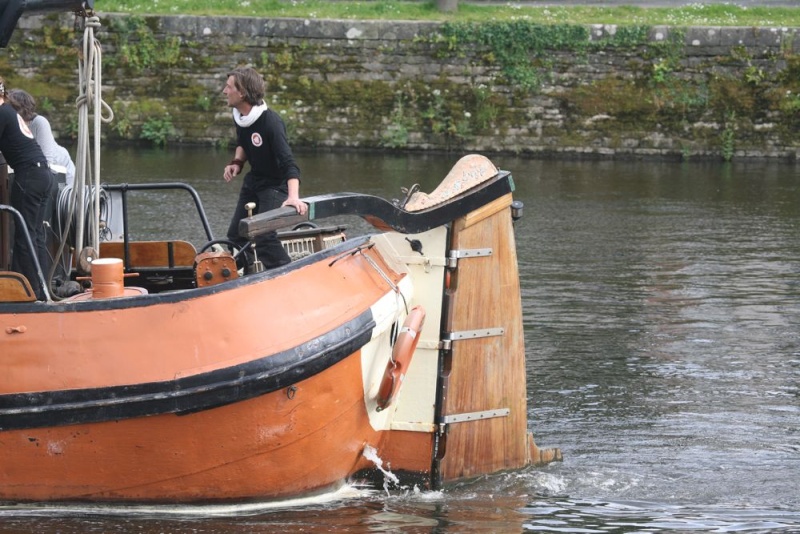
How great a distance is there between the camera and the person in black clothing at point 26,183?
253 inches

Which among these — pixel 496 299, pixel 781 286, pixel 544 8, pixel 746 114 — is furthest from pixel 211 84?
pixel 496 299

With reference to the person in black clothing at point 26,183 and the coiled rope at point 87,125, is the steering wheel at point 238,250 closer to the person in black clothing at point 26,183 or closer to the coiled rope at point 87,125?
the coiled rope at point 87,125

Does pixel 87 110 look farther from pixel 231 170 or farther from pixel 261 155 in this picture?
pixel 231 170

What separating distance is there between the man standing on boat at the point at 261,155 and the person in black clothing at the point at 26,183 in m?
0.93

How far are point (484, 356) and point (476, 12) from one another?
1648 cm

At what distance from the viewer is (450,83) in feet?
69.5

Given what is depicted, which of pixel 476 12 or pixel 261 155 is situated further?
pixel 476 12

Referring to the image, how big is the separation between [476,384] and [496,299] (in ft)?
1.32

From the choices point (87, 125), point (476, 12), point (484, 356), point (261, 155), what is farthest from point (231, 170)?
point (476, 12)

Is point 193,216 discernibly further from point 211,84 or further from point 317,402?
point 317,402

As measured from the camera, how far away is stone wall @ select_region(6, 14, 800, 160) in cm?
2084

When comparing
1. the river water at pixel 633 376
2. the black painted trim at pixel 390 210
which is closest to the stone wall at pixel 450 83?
the river water at pixel 633 376

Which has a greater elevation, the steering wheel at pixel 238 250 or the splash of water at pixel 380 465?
the steering wheel at pixel 238 250

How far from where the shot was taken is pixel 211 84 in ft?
70.2
